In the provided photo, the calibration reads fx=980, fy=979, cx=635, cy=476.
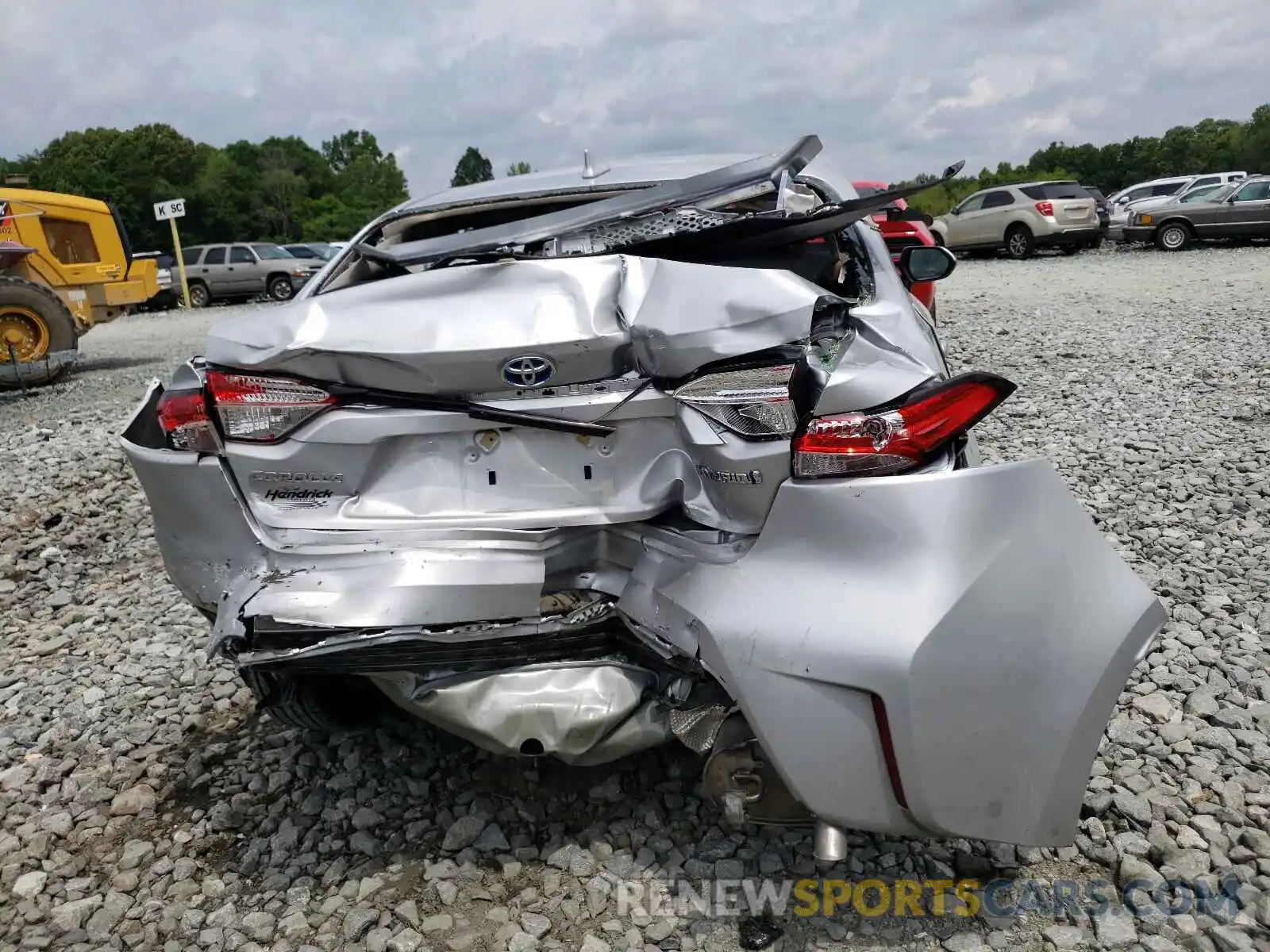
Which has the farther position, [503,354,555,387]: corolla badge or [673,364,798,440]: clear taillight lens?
[503,354,555,387]: corolla badge

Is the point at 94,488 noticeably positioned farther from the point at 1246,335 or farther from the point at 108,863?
the point at 1246,335

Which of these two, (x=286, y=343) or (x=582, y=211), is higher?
(x=582, y=211)

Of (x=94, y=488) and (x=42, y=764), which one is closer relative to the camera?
(x=42, y=764)

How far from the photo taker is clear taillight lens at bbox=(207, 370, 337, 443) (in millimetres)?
2275

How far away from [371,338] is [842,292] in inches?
50.9

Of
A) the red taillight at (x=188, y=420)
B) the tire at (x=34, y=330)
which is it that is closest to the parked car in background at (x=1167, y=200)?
the tire at (x=34, y=330)

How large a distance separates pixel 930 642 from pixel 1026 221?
19189 millimetres

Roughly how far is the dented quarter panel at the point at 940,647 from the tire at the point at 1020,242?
1878 cm

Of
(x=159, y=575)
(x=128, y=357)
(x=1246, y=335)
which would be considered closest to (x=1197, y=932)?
(x=159, y=575)

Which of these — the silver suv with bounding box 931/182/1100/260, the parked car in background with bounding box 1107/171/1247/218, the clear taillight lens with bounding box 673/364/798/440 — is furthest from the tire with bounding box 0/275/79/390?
the parked car in background with bounding box 1107/171/1247/218

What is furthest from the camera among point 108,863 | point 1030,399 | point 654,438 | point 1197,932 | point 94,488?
point 1030,399

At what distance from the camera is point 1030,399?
21.2 feet

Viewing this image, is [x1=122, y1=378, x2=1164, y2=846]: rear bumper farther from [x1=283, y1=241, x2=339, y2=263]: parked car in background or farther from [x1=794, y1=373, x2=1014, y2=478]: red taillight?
[x1=283, y1=241, x2=339, y2=263]: parked car in background

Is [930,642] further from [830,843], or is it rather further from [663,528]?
[663,528]
